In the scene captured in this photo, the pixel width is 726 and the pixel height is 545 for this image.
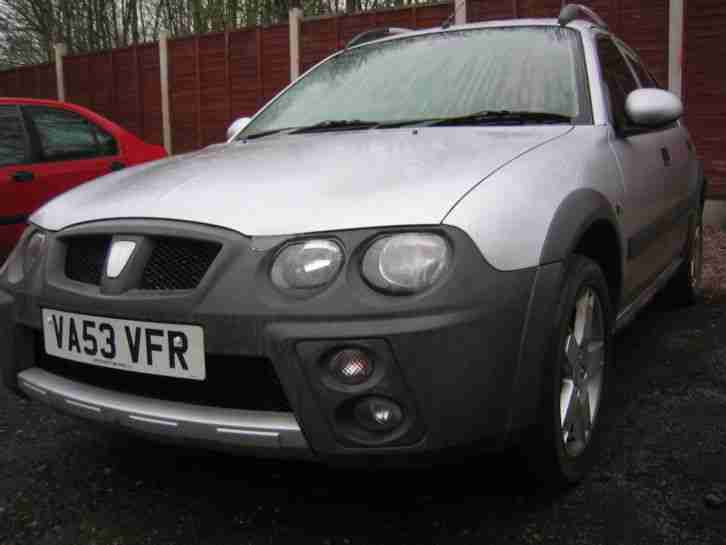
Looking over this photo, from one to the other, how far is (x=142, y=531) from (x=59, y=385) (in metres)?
0.45

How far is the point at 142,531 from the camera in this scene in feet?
6.81

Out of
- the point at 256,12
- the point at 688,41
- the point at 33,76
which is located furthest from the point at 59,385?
the point at 256,12

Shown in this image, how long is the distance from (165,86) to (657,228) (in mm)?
11407

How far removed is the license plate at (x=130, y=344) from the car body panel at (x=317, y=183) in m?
0.27

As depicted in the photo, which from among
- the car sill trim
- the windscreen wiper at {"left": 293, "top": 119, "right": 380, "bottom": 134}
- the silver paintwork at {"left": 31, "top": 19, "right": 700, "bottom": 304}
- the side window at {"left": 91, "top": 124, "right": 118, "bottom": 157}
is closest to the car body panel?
the silver paintwork at {"left": 31, "top": 19, "right": 700, "bottom": 304}

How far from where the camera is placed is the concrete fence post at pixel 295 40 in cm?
1118

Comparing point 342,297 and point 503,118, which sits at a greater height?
point 503,118

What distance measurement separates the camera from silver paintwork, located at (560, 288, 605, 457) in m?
2.23

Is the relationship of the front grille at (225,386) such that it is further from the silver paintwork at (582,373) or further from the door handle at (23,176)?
the door handle at (23,176)

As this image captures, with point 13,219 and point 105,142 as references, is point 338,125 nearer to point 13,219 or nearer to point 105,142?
point 13,219

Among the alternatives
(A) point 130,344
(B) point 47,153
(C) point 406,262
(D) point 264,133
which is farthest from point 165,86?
(C) point 406,262

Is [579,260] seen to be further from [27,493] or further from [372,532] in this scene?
[27,493]

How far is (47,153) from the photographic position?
17.3 ft

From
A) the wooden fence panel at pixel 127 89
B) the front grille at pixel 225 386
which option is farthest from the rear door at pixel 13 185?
the wooden fence panel at pixel 127 89
